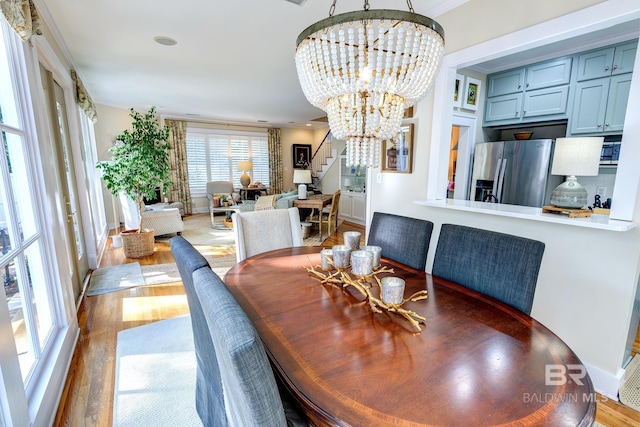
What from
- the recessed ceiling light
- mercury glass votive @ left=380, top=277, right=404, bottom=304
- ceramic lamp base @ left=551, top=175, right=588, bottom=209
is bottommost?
mercury glass votive @ left=380, top=277, right=404, bottom=304

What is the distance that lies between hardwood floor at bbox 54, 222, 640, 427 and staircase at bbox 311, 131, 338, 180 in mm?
5240

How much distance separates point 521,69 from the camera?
3309 millimetres

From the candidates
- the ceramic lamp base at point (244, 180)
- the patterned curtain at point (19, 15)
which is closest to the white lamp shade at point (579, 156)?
the patterned curtain at point (19, 15)

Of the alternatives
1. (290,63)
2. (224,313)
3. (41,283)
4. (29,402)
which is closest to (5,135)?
(41,283)

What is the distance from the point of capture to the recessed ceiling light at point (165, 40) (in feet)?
9.31

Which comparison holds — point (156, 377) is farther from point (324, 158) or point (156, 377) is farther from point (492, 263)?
point (324, 158)

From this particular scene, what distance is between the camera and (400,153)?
9.51 ft

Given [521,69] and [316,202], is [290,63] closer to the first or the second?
[316,202]

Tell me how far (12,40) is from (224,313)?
7.21 ft

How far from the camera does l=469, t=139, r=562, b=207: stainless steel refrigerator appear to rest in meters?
3.07

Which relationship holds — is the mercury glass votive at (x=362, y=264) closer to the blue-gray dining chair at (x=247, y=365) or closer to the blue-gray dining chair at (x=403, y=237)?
the blue-gray dining chair at (x=403, y=237)

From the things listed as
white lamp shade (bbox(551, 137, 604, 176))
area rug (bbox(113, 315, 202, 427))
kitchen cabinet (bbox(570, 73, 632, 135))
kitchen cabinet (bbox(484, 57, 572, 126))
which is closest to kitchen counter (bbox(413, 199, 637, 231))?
white lamp shade (bbox(551, 137, 604, 176))

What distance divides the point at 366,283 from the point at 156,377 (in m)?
1.52

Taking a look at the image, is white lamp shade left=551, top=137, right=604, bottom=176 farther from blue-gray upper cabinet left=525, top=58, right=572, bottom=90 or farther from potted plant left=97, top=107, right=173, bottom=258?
potted plant left=97, top=107, right=173, bottom=258
